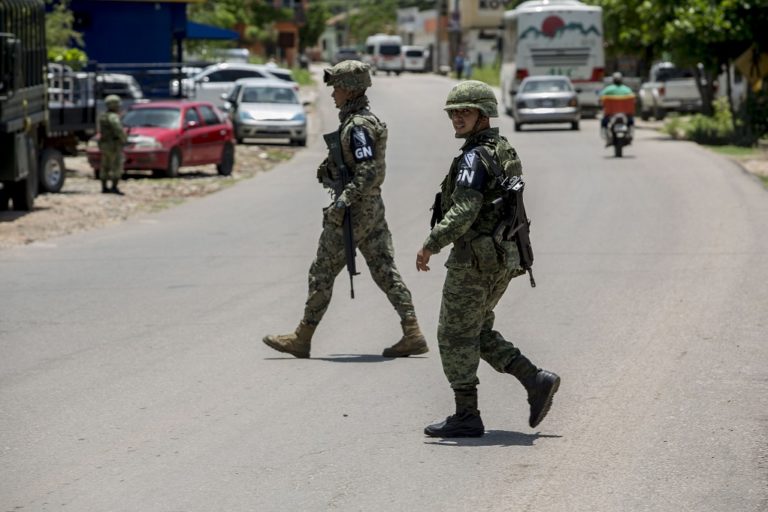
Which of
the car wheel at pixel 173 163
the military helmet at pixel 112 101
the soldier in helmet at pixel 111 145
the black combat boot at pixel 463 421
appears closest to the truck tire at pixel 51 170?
the soldier in helmet at pixel 111 145

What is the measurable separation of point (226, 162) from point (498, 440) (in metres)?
20.7

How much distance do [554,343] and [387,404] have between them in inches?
89.3

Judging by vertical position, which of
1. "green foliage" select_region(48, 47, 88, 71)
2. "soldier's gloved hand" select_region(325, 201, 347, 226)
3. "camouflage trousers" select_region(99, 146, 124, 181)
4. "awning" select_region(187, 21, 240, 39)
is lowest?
"camouflage trousers" select_region(99, 146, 124, 181)

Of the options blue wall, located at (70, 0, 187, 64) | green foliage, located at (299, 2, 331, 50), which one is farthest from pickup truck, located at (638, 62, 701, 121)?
green foliage, located at (299, 2, 331, 50)

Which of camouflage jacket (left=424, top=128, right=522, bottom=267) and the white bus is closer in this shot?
camouflage jacket (left=424, top=128, right=522, bottom=267)

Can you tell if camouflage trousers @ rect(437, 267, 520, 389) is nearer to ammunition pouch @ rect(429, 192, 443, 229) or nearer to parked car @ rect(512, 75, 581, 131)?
ammunition pouch @ rect(429, 192, 443, 229)

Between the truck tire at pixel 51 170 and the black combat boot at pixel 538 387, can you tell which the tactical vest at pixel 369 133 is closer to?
the black combat boot at pixel 538 387

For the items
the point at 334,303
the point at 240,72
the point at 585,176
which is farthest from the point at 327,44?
the point at 334,303

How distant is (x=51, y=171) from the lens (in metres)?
22.9

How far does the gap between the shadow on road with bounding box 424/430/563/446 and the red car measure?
18899mm

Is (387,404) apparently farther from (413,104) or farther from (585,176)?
(413,104)

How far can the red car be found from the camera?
25.3 m

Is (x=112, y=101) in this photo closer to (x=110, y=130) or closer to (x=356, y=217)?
(x=110, y=130)

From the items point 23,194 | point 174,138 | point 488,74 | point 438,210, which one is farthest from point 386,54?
point 438,210
